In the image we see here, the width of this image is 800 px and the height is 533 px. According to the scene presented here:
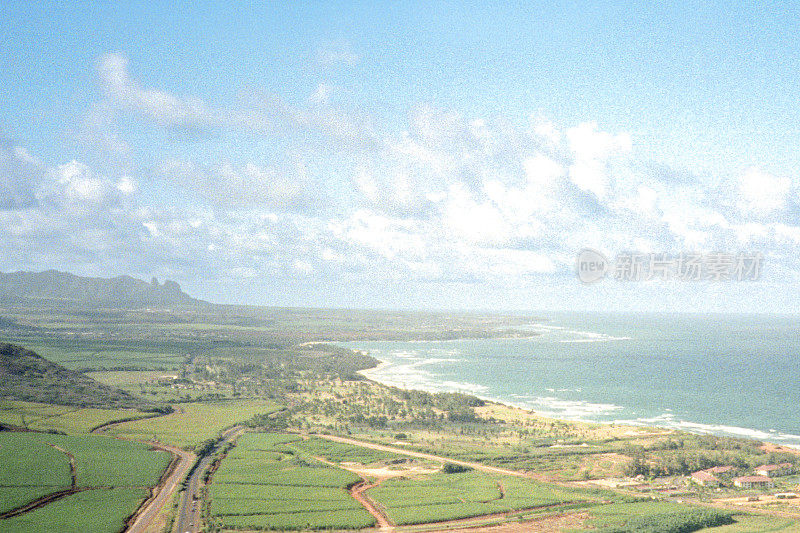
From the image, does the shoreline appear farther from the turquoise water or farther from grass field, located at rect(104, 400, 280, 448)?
grass field, located at rect(104, 400, 280, 448)

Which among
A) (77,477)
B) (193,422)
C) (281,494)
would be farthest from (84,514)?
(193,422)

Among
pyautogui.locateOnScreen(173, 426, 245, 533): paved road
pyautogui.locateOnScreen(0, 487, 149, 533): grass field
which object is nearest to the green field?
pyautogui.locateOnScreen(0, 487, 149, 533): grass field

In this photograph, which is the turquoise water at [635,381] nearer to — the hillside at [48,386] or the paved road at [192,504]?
the paved road at [192,504]

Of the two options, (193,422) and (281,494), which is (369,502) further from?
(193,422)

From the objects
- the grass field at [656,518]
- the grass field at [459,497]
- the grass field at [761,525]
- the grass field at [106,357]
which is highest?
the grass field at [761,525]

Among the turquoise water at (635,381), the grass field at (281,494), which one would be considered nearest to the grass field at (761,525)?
the grass field at (281,494)

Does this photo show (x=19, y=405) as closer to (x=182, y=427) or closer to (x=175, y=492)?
(x=182, y=427)
